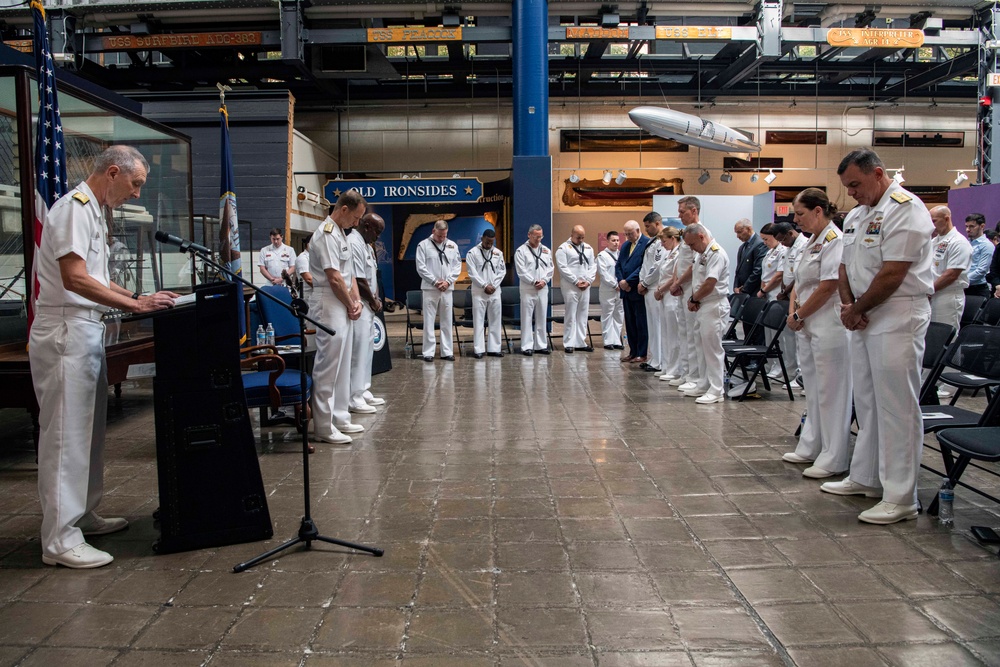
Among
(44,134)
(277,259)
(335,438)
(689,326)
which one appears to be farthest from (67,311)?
(277,259)

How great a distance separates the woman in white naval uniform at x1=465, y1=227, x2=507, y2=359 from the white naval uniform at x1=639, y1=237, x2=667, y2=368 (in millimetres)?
2292

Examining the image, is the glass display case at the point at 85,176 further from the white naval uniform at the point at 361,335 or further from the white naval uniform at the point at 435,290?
the white naval uniform at the point at 435,290

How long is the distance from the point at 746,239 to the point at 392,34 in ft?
27.7

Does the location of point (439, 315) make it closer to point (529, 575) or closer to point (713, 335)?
point (713, 335)

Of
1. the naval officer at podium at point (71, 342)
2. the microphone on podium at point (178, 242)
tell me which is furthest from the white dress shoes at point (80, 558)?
the microphone on podium at point (178, 242)

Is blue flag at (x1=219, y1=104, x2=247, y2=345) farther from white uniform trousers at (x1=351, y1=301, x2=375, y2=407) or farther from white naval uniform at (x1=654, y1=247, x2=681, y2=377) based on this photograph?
white naval uniform at (x1=654, y1=247, x2=681, y2=377)

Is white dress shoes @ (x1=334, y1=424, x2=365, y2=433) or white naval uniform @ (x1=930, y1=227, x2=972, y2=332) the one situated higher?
white naval uniform @ (x1=930, y1=227, x2=972, y2=332)

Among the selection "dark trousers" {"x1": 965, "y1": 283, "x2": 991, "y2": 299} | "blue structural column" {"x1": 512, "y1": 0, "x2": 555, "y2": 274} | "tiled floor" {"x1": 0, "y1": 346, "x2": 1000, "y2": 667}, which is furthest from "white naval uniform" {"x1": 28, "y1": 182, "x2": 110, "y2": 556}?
"blue structural column" {"x1": 512, "y1": 0, "x2": 555, "y2": 274}

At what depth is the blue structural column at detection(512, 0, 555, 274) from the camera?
44.3 feet

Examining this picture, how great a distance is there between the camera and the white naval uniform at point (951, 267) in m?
7.10

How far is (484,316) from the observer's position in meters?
11.0

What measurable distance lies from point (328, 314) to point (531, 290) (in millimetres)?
5970

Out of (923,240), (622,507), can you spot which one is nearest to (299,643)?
(622,507)

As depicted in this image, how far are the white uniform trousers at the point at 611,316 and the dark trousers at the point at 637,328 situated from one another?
157 cm
